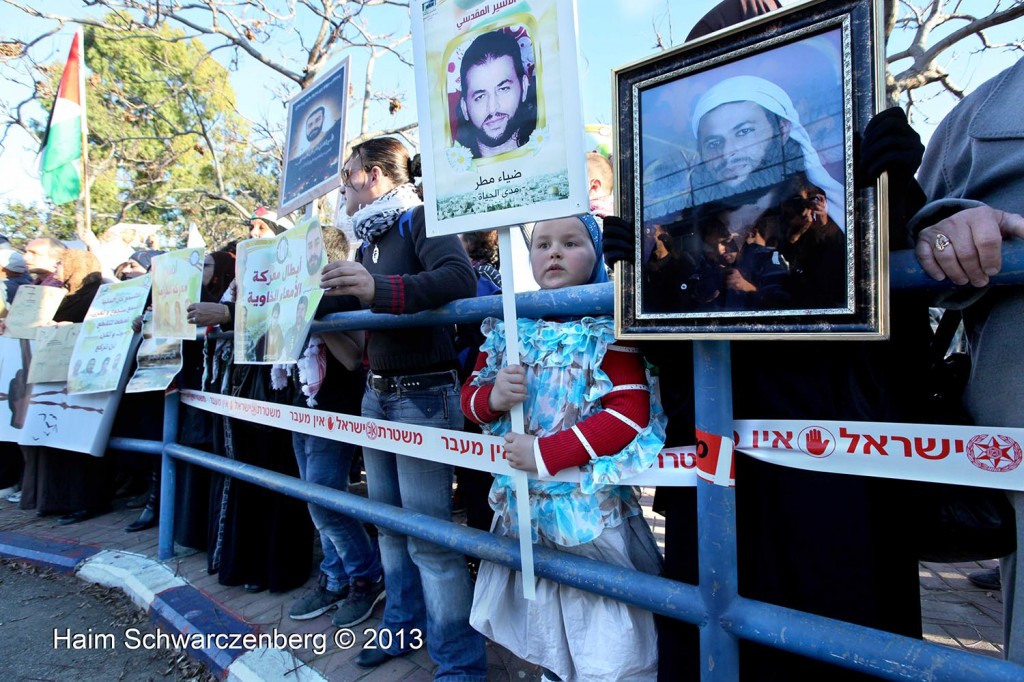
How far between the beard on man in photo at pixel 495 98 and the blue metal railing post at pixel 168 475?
2640 mm

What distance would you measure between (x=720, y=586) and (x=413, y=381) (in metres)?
1.27

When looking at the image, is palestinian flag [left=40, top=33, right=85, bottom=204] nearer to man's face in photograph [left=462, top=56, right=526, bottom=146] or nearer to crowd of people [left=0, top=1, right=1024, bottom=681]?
crowd of people [left=0, top=1, right=1024, bottom=681]

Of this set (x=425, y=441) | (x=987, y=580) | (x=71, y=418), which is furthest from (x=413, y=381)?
(x=71, y=418)

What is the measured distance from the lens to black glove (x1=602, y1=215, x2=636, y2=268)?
113 cm

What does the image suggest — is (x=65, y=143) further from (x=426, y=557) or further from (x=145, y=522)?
(x=426, y=557)

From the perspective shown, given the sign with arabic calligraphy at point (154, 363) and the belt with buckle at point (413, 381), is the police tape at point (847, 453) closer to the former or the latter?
the belt with buckle at point (413, 381)

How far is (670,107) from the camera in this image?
108 cm

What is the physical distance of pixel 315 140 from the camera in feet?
8.63

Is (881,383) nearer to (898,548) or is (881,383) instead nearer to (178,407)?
(898,548)

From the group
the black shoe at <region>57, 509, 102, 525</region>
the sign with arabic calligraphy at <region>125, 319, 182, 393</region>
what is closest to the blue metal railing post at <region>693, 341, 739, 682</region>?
the sign with arabic calligraphy at <region>125, 319, 182, 393</region>

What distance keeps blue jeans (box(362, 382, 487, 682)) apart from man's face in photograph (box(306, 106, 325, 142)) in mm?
1270

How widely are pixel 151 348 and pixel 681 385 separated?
3.24 metres

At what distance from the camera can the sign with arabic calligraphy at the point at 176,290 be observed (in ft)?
9.29

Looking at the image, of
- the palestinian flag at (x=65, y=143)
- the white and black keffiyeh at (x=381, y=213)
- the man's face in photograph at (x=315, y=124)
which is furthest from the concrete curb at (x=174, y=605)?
the palestinian flag at (x=65, y=143)
